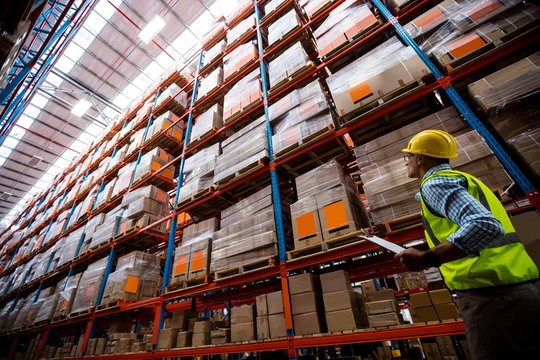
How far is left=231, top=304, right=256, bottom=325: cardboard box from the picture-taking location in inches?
136

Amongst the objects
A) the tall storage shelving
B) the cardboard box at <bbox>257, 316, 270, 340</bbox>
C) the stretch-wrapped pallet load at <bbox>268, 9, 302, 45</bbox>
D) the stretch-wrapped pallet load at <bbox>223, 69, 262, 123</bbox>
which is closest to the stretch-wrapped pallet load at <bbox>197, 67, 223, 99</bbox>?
the tall storage shelving

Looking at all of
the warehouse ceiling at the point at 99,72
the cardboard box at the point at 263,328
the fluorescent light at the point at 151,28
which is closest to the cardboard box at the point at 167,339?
the cardboard box at the point at 263,328

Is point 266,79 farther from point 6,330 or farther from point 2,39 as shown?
point 6,330

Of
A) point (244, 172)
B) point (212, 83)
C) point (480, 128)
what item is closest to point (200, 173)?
point (244, 172)

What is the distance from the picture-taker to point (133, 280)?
5.57 metres

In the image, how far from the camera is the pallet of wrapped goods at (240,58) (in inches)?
243

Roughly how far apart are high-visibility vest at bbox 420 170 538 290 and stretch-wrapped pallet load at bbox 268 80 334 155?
2546 millimetres

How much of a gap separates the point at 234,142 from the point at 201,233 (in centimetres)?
182

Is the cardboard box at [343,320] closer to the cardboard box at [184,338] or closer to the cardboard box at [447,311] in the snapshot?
the cardboard box at [447,311]

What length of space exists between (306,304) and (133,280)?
4255 millimetres

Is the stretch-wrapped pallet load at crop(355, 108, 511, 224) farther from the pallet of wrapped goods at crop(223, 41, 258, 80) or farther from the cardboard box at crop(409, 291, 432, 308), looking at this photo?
the pallet of wrapped goods at crop(223, 41, 258, 80)

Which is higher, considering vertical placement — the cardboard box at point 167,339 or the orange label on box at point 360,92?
the orange label on box at point 360,92

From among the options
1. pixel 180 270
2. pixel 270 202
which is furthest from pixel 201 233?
pixel 270 202

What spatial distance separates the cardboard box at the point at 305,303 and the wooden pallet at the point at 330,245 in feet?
1.47
